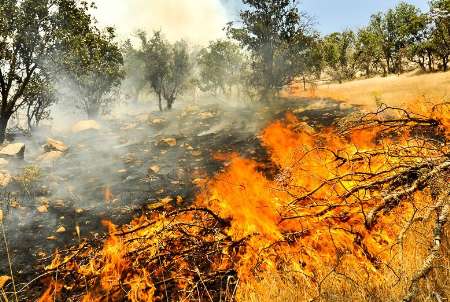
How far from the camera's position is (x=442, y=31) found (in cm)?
2798

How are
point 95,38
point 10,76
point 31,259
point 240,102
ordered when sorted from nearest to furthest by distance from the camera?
point 31,259 < point 10,76 < point 95,38 < point 240,102

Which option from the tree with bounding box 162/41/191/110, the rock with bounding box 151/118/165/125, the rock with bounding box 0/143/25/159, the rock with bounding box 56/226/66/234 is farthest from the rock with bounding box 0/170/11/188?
the tree with bounding box 162/41/191/110

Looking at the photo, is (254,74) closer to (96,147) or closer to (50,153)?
(96,147)

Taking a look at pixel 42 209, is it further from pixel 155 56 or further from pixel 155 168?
pixel 155 56

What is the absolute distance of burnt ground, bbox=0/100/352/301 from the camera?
711cm

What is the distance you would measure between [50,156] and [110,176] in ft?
17.4

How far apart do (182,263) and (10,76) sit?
615 inches

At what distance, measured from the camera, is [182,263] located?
11.8 ft

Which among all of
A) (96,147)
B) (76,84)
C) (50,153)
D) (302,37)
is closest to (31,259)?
(50,153)

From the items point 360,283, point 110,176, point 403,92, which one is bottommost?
point 110,176

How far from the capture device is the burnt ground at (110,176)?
7113 millimetres

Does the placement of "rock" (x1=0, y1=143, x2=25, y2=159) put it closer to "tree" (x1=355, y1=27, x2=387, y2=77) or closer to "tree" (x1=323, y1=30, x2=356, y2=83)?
"tree" (x1=323, y1=30, x2=356, y2=83)

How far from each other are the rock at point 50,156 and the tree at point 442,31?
Result: 2890cm

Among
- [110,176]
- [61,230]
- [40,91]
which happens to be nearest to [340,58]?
[40,91]
